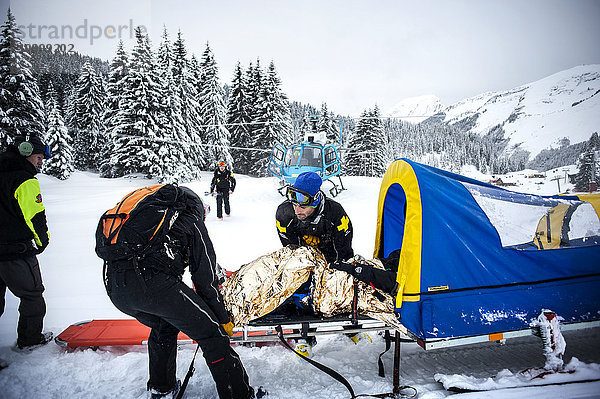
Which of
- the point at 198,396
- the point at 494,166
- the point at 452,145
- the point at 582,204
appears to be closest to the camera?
the point at 198,396

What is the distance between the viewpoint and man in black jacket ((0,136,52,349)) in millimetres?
2926

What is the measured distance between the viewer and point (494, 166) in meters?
75.4

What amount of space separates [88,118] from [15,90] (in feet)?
36.5

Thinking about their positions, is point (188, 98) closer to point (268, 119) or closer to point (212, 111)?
point (212, 111)

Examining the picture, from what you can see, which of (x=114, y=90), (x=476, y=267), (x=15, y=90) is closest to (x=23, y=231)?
(x=476, y=267)

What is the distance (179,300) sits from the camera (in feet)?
7.06

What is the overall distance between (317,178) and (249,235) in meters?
5.68

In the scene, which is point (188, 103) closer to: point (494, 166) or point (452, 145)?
point (494, 166)

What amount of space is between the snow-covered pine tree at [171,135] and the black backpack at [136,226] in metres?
20.7

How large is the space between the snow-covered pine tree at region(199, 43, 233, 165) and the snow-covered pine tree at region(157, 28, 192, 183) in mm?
3737

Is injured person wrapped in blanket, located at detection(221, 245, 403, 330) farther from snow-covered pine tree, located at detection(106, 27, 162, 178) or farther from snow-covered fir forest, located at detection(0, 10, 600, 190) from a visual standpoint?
snow-covered pine tree, located at detection(106, 27, 162, 178)

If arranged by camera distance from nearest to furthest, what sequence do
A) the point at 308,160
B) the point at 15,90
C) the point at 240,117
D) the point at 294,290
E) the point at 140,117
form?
the point at 294,290 < the point at 308,160 < the point at 15,90 < the point at 140,117 < the point at 240,117

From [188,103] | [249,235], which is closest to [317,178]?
[249,235]

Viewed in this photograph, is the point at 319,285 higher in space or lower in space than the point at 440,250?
lower
